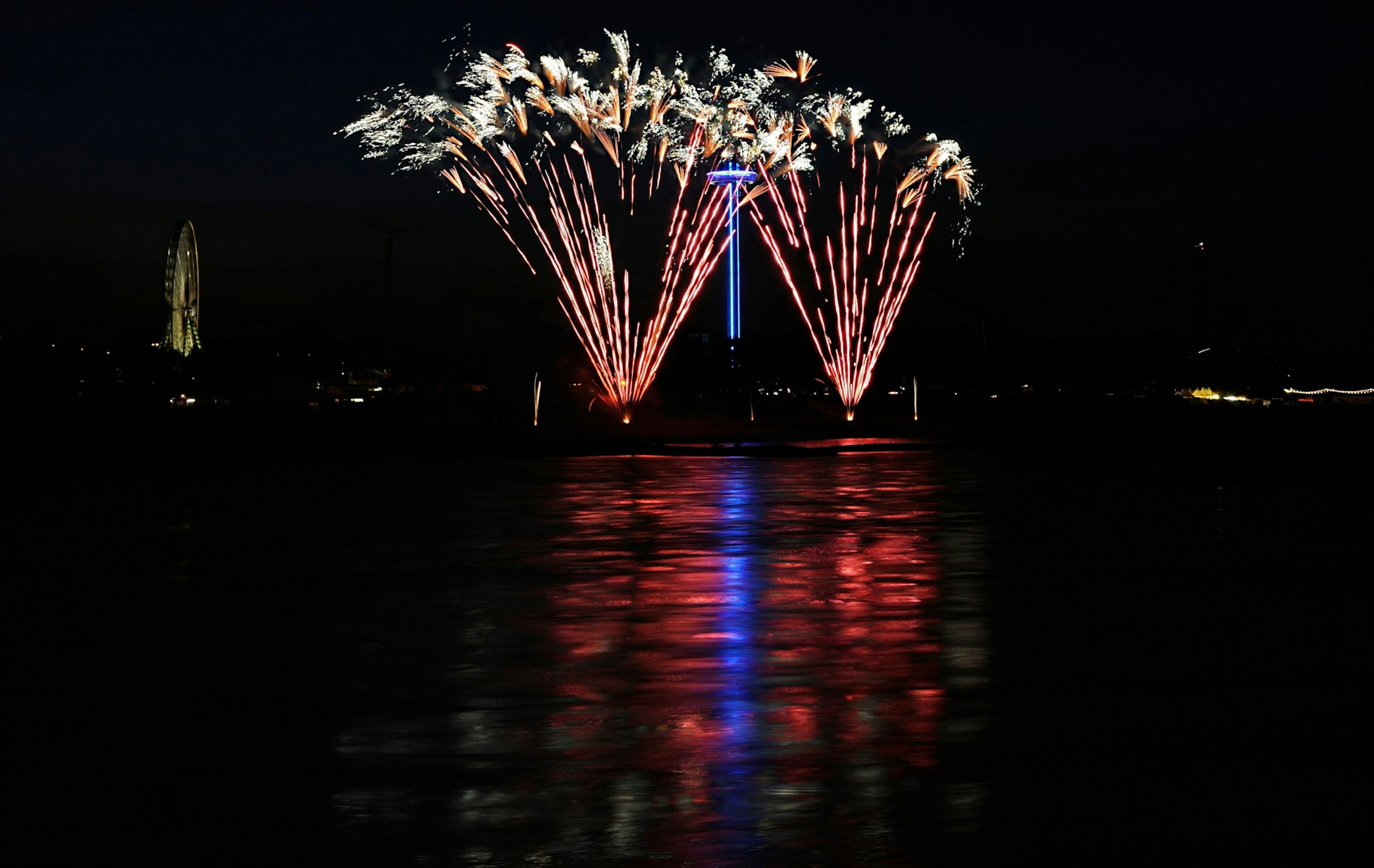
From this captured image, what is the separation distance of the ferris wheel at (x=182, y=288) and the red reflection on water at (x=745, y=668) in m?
67.3

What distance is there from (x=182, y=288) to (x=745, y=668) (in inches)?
3102

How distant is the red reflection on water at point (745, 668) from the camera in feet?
22.3

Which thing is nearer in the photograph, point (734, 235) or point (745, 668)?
point (745, 668)

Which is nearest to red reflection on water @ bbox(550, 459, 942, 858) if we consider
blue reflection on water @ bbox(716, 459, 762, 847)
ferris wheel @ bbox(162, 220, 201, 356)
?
blue reflection on water @ bbox(716, 459, 762, 847)

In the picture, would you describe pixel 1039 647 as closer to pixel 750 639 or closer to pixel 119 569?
pixel 750 639

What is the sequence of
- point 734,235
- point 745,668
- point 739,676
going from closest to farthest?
point 739,676 → point 745,668 → point 734,235

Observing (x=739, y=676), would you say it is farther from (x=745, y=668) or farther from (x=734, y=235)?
(x=734, y=235)

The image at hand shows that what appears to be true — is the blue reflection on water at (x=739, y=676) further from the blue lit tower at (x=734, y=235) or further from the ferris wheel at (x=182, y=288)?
the ferris wheel at (x=182, y=288)

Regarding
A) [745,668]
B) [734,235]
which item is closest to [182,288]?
[734,235]

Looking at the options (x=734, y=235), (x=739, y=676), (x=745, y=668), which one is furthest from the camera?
(x=734, y=235)

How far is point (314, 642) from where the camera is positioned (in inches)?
434

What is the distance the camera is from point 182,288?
84000 mm

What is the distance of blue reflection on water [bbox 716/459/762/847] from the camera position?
21.6 ft

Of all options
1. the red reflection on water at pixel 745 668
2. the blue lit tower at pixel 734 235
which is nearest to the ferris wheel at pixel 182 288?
the blue lit tower at pixel 734 235
